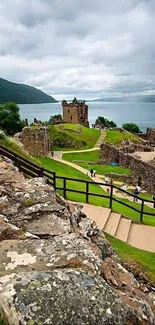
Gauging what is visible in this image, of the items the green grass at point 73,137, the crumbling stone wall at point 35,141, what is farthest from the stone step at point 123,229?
the green grass at point 73,137

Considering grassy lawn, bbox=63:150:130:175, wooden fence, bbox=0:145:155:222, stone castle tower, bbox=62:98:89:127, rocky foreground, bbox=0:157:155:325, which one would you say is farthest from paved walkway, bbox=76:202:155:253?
stone castle tower, bbox=62:98:89:127

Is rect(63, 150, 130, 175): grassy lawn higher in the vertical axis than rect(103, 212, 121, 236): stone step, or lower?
lower

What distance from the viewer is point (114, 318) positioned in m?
3.04

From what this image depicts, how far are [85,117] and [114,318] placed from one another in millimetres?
97220

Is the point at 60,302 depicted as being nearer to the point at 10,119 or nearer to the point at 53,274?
the point at 53,274

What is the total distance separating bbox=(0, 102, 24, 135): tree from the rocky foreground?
74310mm

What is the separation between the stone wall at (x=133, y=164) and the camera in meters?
35.7

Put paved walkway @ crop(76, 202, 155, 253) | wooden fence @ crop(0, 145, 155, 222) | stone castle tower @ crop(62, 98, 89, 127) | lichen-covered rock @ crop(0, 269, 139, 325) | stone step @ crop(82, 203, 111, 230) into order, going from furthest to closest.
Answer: stone castle tower @ crop(62, 98, 89, 127)
stone step @ crop(82, 203, 111, 230)
paved walkway @ crop(76, 202, 155, 253)
wooden fence @ crop(0, 145, 155, 222)
lichen-covered rock @ crop(0, 269, 139, 325)

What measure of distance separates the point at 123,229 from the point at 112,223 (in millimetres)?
538

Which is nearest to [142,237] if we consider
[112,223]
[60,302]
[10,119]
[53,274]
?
[112,223]

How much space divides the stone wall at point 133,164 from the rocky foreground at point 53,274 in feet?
97.6

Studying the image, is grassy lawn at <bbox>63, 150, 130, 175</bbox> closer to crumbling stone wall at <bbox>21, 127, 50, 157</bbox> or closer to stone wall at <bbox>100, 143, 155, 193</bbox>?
stone wall at <bbox>100, 143, 155, 193</bbox>

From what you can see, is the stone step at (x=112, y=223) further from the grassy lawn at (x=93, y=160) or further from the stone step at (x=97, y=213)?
the grassy lawn at (x=93, y=160)

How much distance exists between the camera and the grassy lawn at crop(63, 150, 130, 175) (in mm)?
43297
